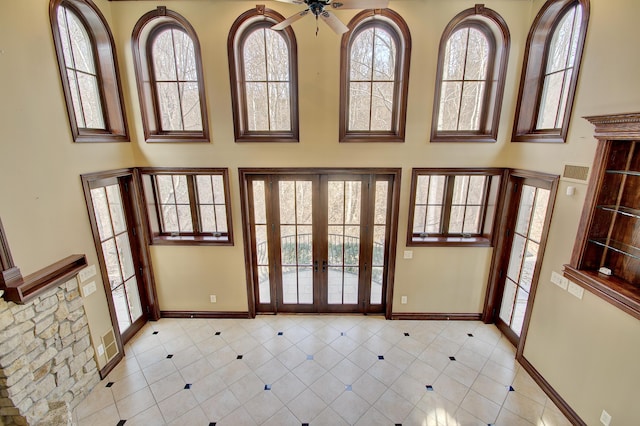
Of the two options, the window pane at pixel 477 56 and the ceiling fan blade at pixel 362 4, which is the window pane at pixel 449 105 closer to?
the window pane at pixel 477 56

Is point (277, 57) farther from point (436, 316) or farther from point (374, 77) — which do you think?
point (436, 316)

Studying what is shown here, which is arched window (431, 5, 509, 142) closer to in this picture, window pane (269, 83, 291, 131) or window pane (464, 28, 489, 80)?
window pane (464, 28, 489, 80)

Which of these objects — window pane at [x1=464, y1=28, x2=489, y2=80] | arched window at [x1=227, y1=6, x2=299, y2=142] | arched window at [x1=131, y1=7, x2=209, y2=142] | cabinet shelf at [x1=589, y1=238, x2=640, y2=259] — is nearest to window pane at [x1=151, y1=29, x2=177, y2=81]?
arched window at [x1=131, y1=7, x2=209, y2=142]

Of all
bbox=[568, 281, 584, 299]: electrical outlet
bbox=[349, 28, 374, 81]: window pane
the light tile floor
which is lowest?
the light tile floor

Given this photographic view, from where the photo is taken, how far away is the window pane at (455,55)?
12.1ft

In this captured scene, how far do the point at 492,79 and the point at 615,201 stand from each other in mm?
2096

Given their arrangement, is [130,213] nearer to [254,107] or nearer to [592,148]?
[254,107]

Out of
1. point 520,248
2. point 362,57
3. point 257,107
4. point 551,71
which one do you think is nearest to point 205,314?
point 257,107

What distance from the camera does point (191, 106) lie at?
3914 mm

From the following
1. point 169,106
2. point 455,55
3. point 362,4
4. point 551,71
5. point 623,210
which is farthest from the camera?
point 169,106

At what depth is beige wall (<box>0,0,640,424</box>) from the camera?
8.05 feet

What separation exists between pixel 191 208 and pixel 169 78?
6.04ft

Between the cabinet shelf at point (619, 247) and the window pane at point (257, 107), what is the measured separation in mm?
4001

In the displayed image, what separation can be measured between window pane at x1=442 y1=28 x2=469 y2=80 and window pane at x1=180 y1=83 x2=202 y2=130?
339 centimetres
